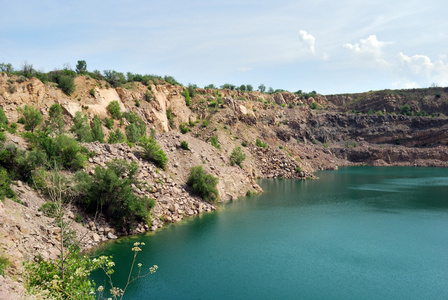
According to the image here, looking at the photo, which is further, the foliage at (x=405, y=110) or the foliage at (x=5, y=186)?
the foliage at (x=405, y=110)

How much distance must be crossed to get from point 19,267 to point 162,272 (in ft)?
28.5

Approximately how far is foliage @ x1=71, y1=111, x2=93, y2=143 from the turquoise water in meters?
19.4

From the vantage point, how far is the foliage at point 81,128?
42.3 m

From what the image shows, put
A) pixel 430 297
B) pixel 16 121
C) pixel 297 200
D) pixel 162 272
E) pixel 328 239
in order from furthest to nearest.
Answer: pixel 297 200 → pixel 16 121 → pixel 328 239 → pixel 162 272 → pixel 430 297

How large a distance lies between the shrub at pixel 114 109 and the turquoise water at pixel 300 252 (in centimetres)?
2732

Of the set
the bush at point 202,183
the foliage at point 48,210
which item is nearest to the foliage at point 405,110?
the bush at point 202,183

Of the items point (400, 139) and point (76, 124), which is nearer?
point (76, 124)

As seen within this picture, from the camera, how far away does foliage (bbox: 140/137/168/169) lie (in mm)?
38562

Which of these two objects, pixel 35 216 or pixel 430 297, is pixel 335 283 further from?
pixel 35 216

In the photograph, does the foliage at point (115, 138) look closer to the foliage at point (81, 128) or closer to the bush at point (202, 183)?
the foliage at point (81, 128)

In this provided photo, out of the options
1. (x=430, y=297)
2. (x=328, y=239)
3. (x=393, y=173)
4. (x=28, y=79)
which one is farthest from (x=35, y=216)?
(x=393, y=173)

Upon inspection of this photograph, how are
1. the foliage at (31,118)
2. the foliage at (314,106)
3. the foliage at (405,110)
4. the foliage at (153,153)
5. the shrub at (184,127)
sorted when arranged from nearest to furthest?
the foliage at (153,153) → the foliage at (31,118) → the shrub at (184,127) → the foliage at (405,110) → the foliage at (314,106)

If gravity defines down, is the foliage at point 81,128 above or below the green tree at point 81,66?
below

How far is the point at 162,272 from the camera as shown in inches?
867
